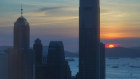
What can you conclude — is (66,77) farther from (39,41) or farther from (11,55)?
(11,55)

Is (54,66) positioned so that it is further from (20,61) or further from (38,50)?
(20,61)

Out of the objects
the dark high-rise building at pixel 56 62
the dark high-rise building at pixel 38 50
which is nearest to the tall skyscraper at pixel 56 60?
the dark high-rise building at pixel 56 62

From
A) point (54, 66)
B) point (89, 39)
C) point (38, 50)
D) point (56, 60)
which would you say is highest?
point (89, 39)

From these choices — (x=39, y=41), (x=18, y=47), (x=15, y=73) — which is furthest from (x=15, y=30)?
(x=39, y=41)

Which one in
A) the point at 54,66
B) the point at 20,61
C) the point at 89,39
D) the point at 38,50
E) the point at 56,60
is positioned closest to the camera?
the point at 20,61

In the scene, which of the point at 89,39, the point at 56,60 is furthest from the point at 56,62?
the point at 89,39

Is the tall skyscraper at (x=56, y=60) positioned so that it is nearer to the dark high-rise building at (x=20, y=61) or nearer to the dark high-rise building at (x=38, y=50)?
the dark high-rise building at (x=38, y=50)

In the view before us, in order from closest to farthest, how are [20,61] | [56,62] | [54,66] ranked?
[20,61] < [56,62] < [54,66]

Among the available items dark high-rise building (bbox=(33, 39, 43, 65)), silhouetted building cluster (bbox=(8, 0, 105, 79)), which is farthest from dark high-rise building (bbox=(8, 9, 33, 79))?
dark high-rise building (bbox=(33, 39, 43, 65))

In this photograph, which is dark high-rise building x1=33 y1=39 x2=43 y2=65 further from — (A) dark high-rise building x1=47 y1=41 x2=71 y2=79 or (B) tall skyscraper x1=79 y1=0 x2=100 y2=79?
(B) tall skyscraper x1=79 y1=0 x2=100 y2=79
